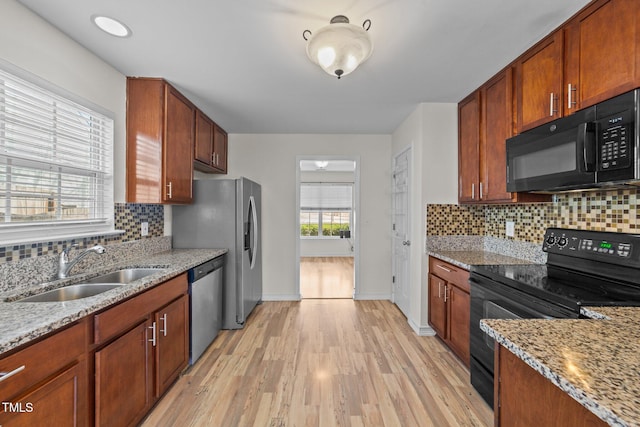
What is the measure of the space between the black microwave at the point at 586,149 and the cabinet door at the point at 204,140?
117 inches

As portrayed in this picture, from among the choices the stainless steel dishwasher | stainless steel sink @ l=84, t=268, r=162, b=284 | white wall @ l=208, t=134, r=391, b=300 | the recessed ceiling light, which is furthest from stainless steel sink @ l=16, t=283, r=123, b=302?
white wall @ l=208, t=134, r=391, b=300

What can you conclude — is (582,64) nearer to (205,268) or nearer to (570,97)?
(570,97)

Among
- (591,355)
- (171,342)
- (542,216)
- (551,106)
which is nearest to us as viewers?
(591,355)

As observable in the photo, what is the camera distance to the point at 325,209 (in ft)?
25.2

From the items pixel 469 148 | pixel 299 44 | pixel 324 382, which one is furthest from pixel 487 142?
pixel 324 382

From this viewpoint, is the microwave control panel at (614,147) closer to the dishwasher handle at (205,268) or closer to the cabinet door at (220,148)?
the dishwasher handle at (205,268)

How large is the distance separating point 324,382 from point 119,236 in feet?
6.64

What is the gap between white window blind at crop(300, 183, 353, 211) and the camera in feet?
25.0

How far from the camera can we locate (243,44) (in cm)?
192

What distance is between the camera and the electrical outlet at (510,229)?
8.50 ft

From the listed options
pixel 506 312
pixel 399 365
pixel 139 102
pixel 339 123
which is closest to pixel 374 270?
pixel 399 365

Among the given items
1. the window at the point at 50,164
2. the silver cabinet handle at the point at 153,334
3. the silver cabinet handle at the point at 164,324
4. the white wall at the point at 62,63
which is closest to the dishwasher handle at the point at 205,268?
the silver cabinet handle at the point at 164,324

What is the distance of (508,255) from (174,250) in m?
3.30

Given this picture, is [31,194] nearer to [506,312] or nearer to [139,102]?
[139,102]
